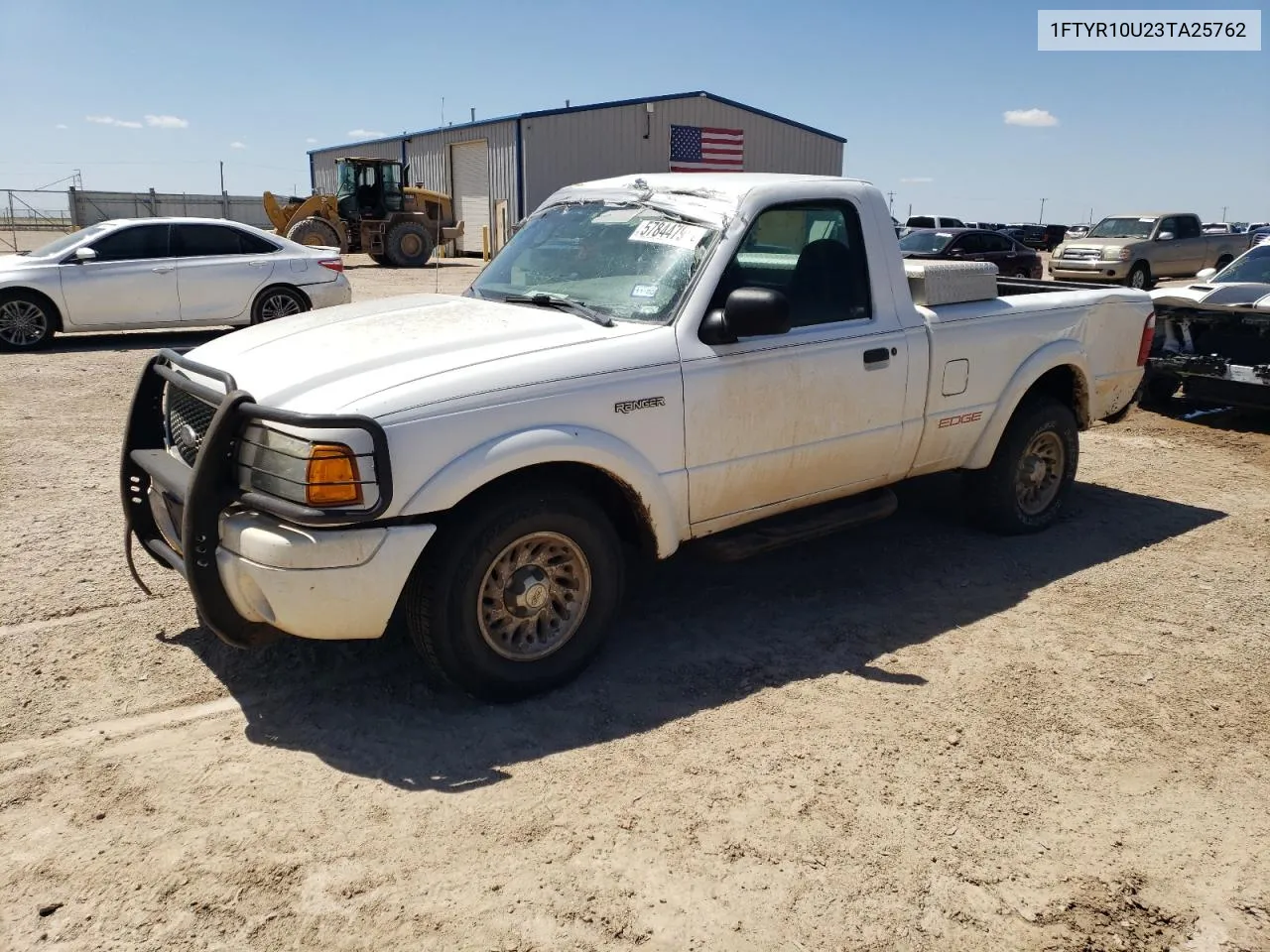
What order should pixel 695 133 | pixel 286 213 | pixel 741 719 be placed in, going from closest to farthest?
1. pixel 741 719
2. pixel 286 213
3. pixel 695 133

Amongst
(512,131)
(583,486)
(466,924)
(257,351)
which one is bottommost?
(466,924)

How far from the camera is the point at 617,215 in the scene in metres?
4.75

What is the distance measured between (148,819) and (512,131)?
31.5 m

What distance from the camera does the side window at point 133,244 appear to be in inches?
484

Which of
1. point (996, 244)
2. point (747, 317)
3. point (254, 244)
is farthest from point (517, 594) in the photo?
point (996, 244)

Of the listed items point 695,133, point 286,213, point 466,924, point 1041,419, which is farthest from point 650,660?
point 695,133

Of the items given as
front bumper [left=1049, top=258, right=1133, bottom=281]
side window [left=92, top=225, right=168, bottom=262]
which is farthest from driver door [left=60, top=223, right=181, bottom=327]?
front bumper [left=1049, top=258, right=1133, bottom=281]

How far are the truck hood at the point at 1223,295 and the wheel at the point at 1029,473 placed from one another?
3681 millimetres

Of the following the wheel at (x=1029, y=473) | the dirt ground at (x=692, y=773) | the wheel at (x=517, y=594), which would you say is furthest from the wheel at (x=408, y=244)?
the wheel at (x=517, y=594)

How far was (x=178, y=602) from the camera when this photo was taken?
4.79 metres

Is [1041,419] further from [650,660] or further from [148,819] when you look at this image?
[148,819]

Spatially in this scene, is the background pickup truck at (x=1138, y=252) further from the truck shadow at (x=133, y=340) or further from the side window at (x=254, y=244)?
the truck shadow at (x=133, y=340)

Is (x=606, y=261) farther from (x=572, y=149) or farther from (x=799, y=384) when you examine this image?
(x=572, y=149)

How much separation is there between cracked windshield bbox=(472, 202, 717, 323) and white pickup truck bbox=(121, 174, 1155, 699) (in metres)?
0.01
